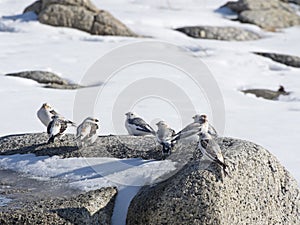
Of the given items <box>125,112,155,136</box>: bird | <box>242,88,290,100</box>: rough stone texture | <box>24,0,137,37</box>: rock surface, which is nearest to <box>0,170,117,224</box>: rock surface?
<box>125,112,155,136</box>: bird

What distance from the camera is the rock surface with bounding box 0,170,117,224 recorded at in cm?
587

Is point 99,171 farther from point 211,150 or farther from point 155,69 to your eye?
point 155,69

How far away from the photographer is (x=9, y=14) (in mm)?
18891

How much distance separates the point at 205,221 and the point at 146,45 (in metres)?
10.7

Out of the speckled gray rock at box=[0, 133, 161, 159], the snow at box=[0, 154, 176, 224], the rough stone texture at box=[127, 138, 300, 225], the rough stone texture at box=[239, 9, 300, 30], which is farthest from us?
the rough stone texture at box=[239, 9, 300, 30]

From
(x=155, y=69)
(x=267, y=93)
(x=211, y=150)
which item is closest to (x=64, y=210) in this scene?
(x=211, y=150)

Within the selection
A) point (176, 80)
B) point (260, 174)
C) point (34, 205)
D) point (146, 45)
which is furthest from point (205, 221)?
point (146, 45)

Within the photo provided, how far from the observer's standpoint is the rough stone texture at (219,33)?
18.0 m

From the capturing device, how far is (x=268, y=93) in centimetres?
1338

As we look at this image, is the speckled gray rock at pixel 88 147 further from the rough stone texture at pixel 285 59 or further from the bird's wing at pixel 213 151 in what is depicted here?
the rough stone texture at pixel 285 59

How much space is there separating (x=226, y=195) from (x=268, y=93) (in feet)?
24.6

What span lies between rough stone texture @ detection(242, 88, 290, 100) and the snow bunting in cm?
687

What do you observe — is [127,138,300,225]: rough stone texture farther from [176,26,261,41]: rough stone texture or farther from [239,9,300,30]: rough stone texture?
[239,9,300,30]: rough stone texture

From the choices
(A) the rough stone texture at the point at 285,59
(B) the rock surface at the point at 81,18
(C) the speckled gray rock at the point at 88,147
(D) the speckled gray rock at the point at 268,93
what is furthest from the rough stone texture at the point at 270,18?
(C) the speckled gray rock at the point at 88,147
